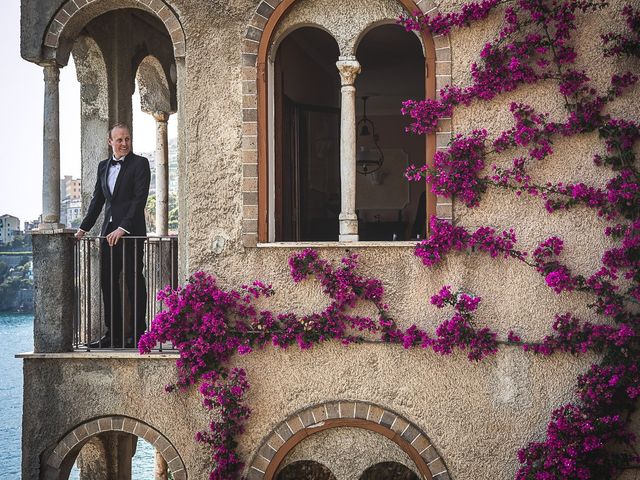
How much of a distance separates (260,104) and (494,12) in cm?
212

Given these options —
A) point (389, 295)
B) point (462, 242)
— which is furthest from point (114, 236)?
point (462, 242)

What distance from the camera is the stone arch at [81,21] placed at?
22.3ft

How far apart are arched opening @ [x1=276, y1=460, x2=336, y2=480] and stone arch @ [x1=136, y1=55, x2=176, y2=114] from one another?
19.6ft

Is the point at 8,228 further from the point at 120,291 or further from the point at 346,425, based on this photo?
the point at 346,425

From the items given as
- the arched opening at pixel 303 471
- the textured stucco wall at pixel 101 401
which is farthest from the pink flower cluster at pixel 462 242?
the textured stucco wall at pixel 101 401

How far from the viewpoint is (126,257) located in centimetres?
705

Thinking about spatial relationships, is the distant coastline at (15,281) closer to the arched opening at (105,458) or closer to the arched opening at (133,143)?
the arched opening at (133,143)

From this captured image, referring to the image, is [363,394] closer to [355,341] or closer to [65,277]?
[355,341]

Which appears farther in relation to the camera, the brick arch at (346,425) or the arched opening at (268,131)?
the arched opening at (268,131)

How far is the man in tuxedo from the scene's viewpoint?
23.0 ft

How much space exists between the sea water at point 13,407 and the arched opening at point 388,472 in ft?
38.4

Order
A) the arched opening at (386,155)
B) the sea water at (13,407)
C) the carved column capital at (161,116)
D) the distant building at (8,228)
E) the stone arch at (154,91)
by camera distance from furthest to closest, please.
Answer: the distant building at (8,228) → the sea water at (13,407) → the arched opening at (386,155) → the carved column capital at (161,116) → the stone arch at (154,91)

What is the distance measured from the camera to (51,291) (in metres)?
6.92

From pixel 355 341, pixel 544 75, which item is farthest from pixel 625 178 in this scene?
pixel 355 341
